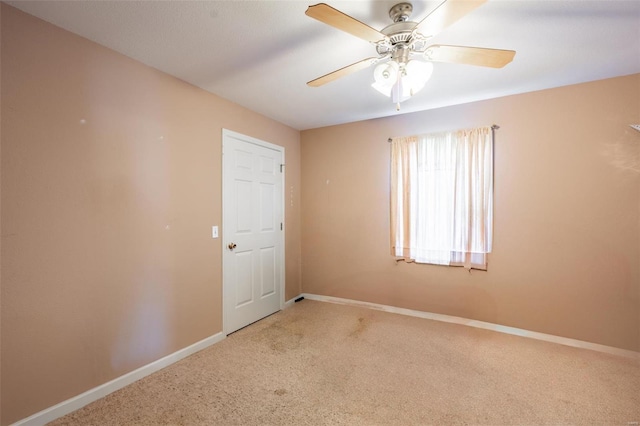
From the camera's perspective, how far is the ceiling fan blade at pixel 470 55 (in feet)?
5.18

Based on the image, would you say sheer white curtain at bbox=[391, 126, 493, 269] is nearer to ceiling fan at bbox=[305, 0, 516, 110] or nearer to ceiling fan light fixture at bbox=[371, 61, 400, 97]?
ceiling fan at bbox=[305, 0, 516, 110]

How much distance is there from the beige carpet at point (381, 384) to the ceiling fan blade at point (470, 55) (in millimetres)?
2158

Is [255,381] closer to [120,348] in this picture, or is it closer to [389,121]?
[120,348]

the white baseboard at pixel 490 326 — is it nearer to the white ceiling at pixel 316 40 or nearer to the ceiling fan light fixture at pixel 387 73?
the white ceiling at pixel 316 40

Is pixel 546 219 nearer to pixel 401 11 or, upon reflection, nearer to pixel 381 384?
pixel 381 384

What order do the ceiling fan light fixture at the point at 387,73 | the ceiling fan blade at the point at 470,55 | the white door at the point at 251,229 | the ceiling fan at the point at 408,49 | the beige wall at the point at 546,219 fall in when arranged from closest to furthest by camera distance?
the ceiling fan at the point at 408,49, the ceiling fan blade at the point at 470,55, the ceiling fan light fixture at the point at 387,73, the beige wall at the point at 546,219, the white door at the point at 251,229

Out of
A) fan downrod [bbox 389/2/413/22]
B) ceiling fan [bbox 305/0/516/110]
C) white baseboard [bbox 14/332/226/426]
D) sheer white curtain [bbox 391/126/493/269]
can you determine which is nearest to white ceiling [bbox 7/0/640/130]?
fan downrod [bbox 389/2/413/22]

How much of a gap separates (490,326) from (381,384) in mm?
1670

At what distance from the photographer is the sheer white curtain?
3.04 m

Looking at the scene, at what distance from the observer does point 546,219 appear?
9.21 feet

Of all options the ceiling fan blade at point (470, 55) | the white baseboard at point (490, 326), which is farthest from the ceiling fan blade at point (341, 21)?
the white baseboard at point (490, 326)

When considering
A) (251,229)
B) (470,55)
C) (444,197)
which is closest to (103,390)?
(251,229)

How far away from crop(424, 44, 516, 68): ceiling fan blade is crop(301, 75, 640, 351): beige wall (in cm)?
158

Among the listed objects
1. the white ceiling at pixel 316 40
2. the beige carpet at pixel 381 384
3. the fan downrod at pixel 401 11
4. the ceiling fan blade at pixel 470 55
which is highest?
the white ceiling at pixel 316 40
